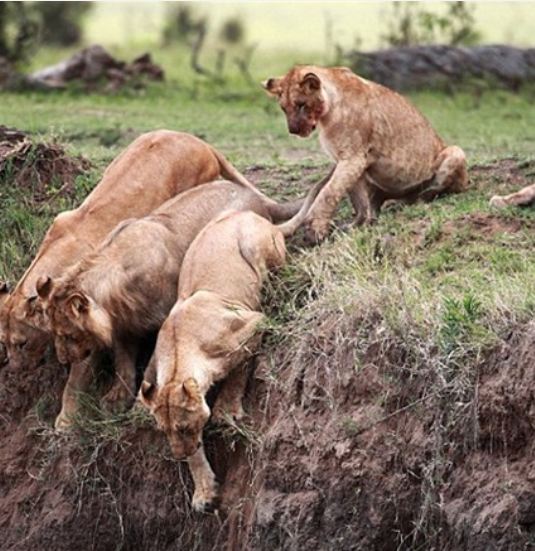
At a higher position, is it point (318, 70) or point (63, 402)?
point (318, 70)

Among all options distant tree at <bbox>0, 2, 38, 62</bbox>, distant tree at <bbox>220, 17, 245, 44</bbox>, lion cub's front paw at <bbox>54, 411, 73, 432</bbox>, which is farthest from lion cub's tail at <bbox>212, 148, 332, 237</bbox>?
distant tree at <bbox>220, 17, 245, 44</bbox>

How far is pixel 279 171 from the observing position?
11.5m

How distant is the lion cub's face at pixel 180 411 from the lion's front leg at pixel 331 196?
176 centimetres

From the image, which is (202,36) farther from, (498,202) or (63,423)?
(63,423)

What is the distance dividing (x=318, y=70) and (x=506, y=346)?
110 inches

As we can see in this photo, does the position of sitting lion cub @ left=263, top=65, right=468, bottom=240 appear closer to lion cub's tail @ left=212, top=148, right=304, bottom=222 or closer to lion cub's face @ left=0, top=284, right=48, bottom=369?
lion cub's tail @ left=212, top=148, right=304, bottom=222

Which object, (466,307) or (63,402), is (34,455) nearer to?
(63,402)

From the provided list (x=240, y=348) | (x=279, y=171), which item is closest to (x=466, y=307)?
(x=240, y=348)

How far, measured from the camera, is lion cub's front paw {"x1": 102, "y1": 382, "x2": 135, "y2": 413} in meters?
9.09

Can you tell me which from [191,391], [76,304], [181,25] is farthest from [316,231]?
[181,25]

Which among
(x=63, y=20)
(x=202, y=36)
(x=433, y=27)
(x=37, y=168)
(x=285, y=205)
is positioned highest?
(x=285, y=205)

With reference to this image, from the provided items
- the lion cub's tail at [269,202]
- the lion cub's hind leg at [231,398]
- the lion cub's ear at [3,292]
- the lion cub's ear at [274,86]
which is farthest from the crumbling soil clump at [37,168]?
the lion cub's hind leg at [231,398]

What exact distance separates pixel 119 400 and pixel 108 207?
1196mm

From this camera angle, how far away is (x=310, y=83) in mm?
9766
